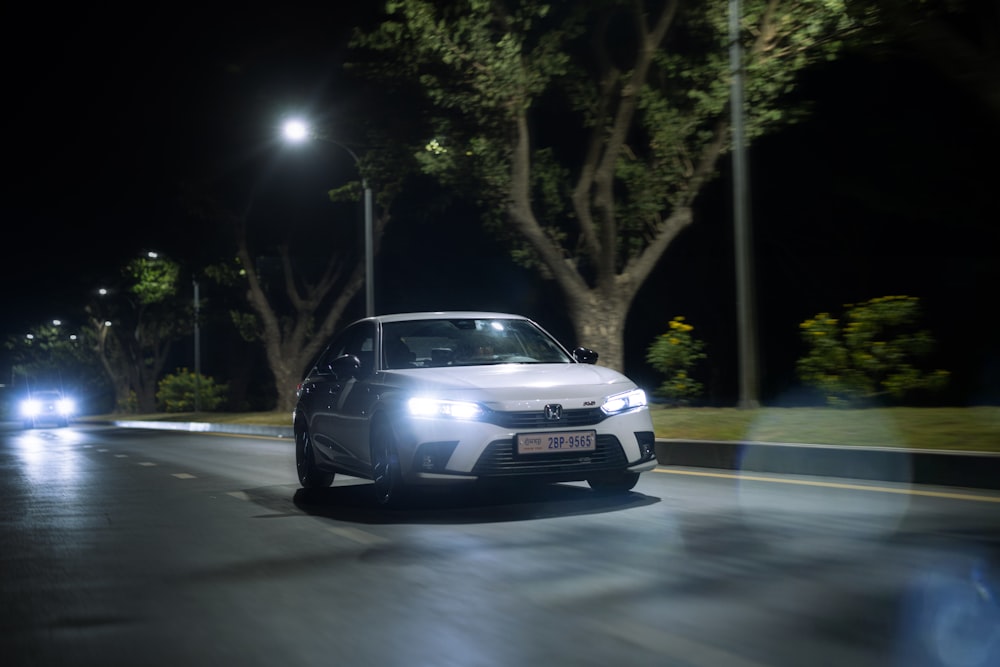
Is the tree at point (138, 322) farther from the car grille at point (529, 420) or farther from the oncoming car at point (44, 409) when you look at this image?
the car grille at point (529, 420)

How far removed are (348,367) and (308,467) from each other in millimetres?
1935

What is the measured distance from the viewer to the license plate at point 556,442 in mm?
9164

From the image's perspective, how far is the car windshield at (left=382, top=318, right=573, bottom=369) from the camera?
10.6 metres

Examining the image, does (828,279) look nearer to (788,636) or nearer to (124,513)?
(124,513)

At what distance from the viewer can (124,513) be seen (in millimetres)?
10844

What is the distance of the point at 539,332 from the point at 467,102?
407 inches

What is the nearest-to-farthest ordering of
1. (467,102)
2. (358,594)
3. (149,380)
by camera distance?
(358,594) → (467,102) → (149,380)

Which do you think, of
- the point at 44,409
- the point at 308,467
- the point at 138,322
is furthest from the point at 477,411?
the point at 138,322

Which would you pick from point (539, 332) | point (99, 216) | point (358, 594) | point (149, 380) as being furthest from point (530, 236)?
point (149, 380)

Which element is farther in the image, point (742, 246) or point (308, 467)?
point (742, 246)

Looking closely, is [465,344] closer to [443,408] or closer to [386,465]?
[386,465]

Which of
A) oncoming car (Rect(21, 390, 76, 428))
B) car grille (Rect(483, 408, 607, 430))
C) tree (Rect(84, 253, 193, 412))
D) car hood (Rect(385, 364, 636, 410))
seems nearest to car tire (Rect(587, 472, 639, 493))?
car hood (Rect(385, 364, 636, 410))

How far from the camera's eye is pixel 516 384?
9.39 m

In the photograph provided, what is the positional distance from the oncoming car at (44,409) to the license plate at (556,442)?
139 feet
